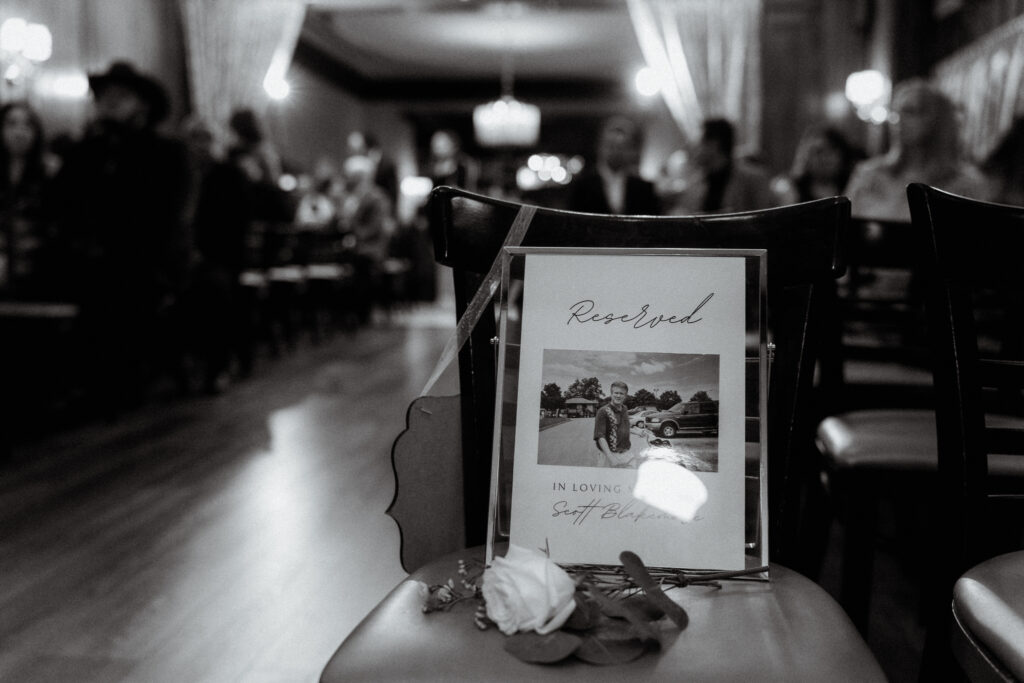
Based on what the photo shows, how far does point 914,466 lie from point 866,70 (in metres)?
6.26

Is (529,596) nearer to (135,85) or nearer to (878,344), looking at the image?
(878,344)

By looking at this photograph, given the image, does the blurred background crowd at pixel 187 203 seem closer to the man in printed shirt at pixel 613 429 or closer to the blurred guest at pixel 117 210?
the blurred guest at pixel 117 210

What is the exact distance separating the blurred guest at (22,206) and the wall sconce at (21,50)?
0.96 ft

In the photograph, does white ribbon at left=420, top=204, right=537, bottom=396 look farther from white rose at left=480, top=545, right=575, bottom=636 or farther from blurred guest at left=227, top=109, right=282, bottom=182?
blurred guest at left=227, top=109, right=282, bottom=182

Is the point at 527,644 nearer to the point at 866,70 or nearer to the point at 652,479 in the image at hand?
the point at 652,479

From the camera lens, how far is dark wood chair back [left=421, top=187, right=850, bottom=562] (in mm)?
903

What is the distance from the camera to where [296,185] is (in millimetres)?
8547

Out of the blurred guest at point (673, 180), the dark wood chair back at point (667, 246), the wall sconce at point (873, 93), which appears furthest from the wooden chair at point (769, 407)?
the wall sconce at point (873, 93)

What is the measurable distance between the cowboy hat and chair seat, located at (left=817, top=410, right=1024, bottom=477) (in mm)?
3344

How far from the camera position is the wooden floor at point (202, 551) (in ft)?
5.15

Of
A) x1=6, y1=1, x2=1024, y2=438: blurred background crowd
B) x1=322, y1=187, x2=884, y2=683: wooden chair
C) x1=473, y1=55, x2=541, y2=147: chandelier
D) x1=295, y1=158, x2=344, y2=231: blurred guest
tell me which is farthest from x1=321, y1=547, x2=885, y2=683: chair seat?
x1=473, y1=55, x2=541, y2=147: chandelier

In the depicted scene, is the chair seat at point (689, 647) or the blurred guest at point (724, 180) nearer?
the chair seat at point (689, 647)

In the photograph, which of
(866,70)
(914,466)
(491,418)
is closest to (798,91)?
(866,70)

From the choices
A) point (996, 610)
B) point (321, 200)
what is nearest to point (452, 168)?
point (321, 200)
